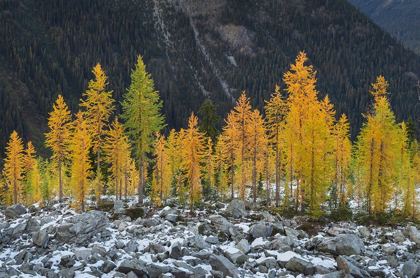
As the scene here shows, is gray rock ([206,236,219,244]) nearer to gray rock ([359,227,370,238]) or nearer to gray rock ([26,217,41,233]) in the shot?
gray rock ([26,217,41,233])

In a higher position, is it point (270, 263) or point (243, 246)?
point (243, 246)

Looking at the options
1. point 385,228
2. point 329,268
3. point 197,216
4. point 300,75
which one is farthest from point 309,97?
point 329,268

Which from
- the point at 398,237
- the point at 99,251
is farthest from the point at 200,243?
the point at 398,237

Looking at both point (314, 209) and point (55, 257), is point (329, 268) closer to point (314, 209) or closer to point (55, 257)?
point (314, 209)

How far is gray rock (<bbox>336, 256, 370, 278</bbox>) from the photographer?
16.6m

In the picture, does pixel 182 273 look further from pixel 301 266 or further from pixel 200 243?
pixel 301 266

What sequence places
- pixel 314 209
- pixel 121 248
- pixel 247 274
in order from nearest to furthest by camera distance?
pixel 247 274 → pixel 121 248 → pixel 314 209

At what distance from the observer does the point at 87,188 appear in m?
31.8

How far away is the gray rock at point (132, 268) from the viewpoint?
1596 cm

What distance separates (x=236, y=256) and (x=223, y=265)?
151cm

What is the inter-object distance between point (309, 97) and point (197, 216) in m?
15.8

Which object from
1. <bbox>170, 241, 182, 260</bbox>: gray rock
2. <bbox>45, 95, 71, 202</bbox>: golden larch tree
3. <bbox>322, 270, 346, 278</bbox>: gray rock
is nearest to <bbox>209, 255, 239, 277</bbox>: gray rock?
<bbox>170, 241, 182, 260</bbox>: gray rock

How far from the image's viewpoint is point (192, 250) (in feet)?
62.6

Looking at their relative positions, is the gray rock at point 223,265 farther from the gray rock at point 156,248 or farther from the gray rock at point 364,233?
the gray rock at point 364,233
